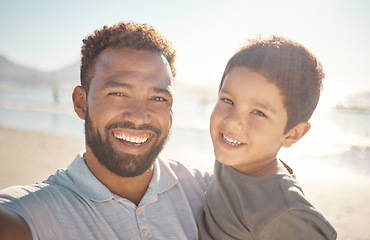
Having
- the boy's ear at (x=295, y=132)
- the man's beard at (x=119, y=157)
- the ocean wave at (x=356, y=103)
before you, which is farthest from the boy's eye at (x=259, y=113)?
the ocean wave at (x=356, y=103)

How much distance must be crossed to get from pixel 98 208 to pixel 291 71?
1.63m

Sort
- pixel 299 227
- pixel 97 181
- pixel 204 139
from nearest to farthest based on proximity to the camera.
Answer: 1. pixel 299 227
2. pixel 97 181
3. pixel 204 139

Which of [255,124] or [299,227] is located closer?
[299,227]

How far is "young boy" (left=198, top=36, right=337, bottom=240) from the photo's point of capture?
1.92m

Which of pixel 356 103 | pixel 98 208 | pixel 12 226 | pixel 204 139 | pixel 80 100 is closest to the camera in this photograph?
pixel 12 226

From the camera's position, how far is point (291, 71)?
6.66 feet

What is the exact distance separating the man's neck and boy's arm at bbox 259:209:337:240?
1006 mm

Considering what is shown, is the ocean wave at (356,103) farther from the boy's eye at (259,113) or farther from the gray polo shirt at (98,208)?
the gray polo shirt at (98,208)

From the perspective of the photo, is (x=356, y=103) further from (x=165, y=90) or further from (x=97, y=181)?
(x=97, y=181)

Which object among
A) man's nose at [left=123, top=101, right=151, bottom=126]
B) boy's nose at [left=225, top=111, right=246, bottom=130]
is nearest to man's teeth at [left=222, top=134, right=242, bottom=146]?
boy's nose at [left=225, top=111, right=246, bottom=130]

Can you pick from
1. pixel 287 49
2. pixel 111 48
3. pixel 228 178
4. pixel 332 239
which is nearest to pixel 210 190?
pixel 228 178

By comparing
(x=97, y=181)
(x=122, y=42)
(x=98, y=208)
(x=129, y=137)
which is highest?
(x=122, y=42)

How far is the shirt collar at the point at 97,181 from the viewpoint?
1.94 metres

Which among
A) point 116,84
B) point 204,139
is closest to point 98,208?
point 116,84
